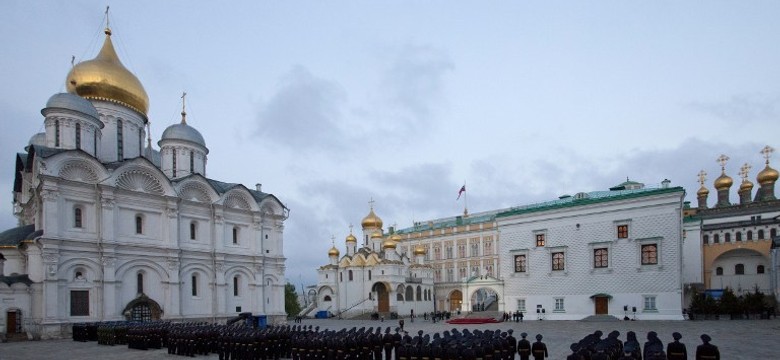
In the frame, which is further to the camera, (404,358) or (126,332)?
(126,332)

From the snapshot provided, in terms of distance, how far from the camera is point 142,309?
27.1 meters

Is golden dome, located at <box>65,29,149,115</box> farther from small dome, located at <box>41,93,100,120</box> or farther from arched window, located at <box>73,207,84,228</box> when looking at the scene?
arched window, located at <box>73,207,84,228</box>

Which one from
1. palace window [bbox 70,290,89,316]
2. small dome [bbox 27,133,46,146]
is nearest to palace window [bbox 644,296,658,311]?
palace window [bbox 70,290,89,316]

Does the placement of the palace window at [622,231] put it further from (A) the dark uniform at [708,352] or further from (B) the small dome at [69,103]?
(B) the small dome at [69,103]

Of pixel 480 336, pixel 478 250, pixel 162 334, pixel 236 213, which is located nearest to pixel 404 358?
pixel 480 336

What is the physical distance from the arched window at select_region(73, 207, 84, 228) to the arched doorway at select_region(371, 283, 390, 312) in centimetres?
2446

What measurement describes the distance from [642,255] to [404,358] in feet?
63.5

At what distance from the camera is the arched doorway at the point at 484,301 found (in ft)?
138

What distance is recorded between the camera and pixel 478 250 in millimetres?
52000

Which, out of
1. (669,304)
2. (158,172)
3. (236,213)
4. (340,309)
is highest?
(158,172)

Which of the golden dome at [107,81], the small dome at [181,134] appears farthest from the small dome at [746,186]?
the golden dome at [107,81]

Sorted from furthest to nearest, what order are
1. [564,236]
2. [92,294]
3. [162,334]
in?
[564,236]
[92,294]
[162,334]

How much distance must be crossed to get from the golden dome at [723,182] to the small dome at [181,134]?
42429 mm

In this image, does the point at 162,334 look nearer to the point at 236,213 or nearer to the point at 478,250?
the point at 236,213
